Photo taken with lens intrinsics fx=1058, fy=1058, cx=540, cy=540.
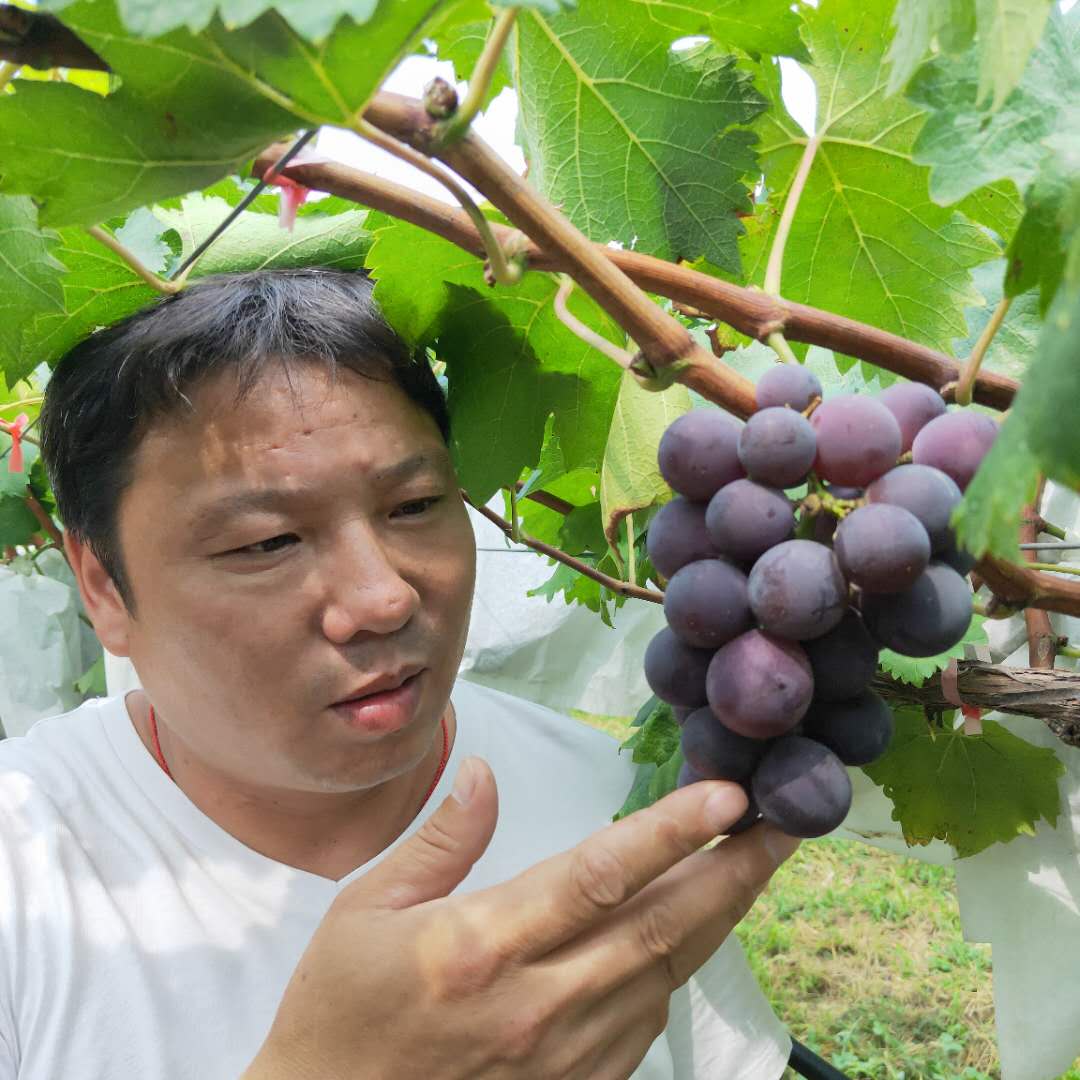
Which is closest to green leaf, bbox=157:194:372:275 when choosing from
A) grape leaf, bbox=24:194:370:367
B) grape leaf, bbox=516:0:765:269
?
grape leaf, bbox=24:194:370:367

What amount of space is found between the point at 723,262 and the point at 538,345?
17 cm

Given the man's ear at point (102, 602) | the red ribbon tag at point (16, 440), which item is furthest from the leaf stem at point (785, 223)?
the red ribbon tag at point (16, 440)

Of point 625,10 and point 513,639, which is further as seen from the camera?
point 513,639

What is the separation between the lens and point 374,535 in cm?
76

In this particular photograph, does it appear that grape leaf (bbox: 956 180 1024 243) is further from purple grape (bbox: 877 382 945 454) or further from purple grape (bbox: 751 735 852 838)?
purple grape (bbox: 751 735 852 838)

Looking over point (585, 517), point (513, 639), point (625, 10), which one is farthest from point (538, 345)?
point (513, 639)

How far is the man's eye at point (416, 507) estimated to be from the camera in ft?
2.67

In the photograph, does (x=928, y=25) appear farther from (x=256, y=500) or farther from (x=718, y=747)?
(x=256, y=500)

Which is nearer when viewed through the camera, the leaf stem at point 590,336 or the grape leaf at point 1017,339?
the leaf stem at point 590,336

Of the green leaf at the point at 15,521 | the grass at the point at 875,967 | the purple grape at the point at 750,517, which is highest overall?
the purple grape at the point at 750,517

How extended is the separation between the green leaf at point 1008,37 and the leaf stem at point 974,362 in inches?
3.4

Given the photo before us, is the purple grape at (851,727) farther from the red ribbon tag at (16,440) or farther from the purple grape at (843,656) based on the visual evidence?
the red ribbon tag at (16,440)

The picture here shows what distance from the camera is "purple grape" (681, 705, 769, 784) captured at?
1.46 feet

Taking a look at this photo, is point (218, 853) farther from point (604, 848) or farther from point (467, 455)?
point (604, 848)
